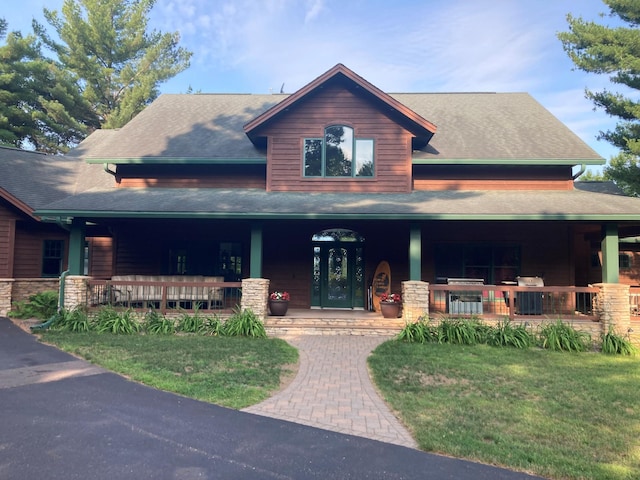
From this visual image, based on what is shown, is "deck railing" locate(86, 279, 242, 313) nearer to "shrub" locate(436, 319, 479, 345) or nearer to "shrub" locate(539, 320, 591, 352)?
"shrub" locate(436, 319, 479, 345)

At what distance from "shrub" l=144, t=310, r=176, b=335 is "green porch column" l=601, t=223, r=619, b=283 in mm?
10815

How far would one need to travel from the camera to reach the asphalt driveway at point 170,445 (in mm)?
3809

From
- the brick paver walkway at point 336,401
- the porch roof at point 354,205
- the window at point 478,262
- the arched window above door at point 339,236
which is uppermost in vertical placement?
the porch roof at point 354,205

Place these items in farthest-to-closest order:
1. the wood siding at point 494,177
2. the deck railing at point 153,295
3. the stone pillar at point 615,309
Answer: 1. the wood siding at point 494,177
2. the deck railing at point 153,295
3. the stone pillar at point 615,309

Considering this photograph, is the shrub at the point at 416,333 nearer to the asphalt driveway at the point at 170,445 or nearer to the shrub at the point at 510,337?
the shrub at the point at 510,337

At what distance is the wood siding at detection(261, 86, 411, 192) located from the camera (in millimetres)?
12961

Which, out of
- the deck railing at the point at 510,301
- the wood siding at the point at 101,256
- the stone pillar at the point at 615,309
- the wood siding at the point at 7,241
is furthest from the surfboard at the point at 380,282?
the wood siding at the point at 7,241

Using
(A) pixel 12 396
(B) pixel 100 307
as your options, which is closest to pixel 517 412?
(A) pixel 12 396

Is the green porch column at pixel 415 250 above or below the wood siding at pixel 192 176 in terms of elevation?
below

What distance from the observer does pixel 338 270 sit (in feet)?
45.6

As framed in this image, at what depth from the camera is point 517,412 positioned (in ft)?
18.0

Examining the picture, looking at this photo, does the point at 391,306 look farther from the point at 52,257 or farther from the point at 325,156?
the point at 52,257

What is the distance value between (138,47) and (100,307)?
27.0 m

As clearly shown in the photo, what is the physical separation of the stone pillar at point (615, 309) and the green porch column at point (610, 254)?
24 cm
